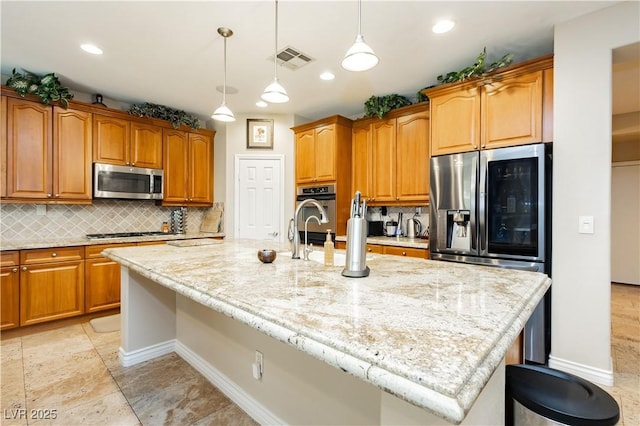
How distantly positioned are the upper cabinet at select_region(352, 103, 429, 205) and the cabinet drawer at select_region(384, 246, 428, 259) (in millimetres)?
589

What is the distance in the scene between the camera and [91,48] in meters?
2.68

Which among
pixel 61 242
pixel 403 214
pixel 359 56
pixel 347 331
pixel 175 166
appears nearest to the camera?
pixel 347 331

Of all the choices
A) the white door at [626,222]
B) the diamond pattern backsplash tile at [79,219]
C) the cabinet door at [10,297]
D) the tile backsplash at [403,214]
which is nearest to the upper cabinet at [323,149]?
the tile backsplash at [403,214]

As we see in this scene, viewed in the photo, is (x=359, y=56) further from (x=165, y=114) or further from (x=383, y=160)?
(x=165, y=114)

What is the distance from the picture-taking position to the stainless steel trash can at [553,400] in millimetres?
935

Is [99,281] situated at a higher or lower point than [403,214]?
lower

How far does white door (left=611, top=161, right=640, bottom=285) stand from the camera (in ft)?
16.8

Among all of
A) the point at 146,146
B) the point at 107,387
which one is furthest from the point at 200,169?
the point at 107,387

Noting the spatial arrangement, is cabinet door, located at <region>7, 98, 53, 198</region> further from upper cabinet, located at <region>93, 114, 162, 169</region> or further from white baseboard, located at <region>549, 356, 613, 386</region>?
white baseboard, located at <region>549, 356, 613, 386</region>

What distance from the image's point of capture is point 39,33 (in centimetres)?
247

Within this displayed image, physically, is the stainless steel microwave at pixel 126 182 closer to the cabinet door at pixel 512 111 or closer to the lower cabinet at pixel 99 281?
the lower cabinet at pixel 99 281

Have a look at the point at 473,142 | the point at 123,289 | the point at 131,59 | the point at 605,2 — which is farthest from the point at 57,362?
the point at 605,2

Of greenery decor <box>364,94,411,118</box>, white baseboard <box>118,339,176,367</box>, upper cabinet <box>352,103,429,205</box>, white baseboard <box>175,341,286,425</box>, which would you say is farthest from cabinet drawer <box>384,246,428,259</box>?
white baseboard <box>118,339,176,367</box>

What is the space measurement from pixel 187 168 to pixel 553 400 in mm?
4547
